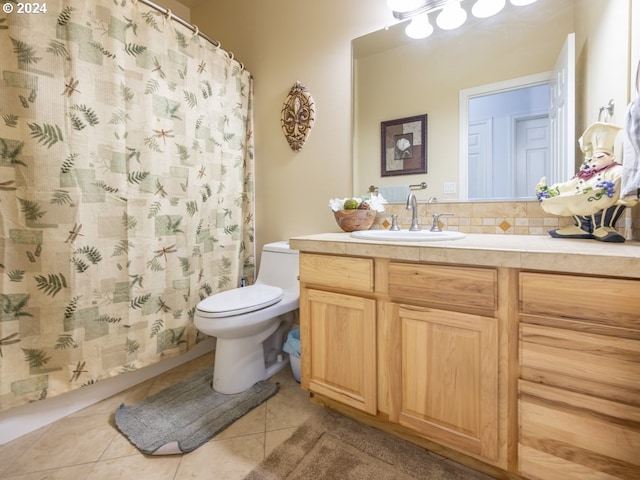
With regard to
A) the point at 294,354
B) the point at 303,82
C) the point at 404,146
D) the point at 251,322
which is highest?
the point at 303,82

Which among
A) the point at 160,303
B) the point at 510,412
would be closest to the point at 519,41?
the point at 510,412

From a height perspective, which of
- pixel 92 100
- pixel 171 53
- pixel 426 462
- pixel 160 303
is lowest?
pixel 426 462

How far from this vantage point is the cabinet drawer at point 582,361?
2.53 feet

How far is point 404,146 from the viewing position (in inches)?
63.8

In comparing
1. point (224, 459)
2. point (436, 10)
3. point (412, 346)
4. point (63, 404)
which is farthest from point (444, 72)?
point (63, 404)

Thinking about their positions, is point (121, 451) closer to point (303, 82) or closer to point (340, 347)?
point (340, 347)

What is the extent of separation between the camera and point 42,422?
1.36 metres

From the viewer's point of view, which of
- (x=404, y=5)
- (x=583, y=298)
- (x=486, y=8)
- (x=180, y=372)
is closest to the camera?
(x=583, y=298)

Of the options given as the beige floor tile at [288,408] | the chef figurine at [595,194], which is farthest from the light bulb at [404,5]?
the beige floor tile at [288,408]

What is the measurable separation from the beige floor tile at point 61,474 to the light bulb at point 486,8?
251cm

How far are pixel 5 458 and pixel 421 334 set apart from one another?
166cm

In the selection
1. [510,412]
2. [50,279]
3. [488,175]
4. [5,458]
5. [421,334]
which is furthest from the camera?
[488,175]

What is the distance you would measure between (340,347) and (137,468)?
88 cm

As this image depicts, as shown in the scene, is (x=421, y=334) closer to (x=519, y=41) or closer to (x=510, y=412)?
(x=510, y=412)
